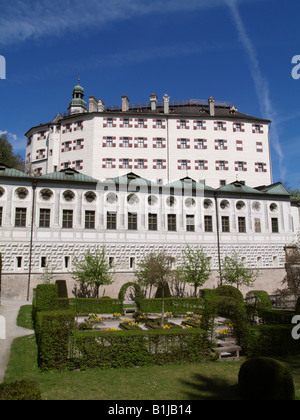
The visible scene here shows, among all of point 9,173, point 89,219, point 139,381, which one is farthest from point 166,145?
point 139,381

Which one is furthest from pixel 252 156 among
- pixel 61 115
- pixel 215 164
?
pixel 61 115

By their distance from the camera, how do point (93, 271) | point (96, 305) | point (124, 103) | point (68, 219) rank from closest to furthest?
point (96, 305)
point (93, 271)
point (68, 219)
point (124, 103)

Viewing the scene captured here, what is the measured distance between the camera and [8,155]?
4750 centimetres

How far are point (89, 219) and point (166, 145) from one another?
1484cm

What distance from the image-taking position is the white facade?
38.7 metres

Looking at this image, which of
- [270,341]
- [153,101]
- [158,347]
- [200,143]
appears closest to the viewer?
[158,347]

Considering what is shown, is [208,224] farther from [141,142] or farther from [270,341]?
[270,341]

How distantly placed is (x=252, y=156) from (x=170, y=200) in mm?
14463

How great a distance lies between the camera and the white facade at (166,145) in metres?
38.7

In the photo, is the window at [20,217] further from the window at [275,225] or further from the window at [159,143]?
the window at [275,225]

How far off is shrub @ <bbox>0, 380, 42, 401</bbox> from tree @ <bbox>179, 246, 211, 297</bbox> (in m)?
22.8

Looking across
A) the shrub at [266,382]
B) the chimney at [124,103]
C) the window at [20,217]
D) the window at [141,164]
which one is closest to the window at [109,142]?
the window at [141,164]
